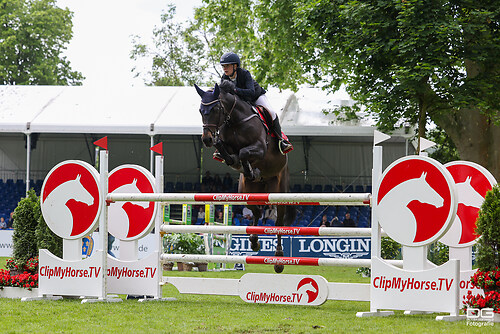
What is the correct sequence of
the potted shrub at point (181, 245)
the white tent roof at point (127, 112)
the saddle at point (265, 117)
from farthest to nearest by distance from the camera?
the white tent roof at point (127, 112), the potted shrub at point (181, 245), the saddle at point (265, 117)

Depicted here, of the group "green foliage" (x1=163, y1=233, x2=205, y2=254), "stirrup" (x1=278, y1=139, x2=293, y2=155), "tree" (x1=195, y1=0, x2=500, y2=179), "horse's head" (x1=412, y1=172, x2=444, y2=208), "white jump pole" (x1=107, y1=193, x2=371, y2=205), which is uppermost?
"tree" (x1=195, y1=0, x2=500, y2=179)

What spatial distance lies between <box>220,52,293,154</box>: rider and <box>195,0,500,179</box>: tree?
5.99 metres

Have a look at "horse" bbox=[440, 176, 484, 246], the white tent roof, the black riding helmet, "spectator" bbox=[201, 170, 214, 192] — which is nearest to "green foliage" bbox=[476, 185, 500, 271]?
"horse" bbox=[440, 176, 484, 246]

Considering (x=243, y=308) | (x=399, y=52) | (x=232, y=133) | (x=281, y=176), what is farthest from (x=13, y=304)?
(x=399, y=52)

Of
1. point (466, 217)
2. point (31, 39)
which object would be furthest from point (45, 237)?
point (31, 39)

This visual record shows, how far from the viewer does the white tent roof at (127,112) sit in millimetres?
17203

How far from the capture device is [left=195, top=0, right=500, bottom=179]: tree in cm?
1273

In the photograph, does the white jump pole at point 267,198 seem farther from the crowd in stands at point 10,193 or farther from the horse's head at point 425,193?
the crowd in stands at point 10,193

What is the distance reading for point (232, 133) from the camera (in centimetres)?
682

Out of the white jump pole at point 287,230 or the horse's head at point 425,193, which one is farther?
the white jump pole at point 287,230

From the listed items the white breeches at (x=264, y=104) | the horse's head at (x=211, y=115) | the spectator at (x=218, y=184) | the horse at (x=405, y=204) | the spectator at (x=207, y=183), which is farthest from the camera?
the spectator at (x=218, y=184)

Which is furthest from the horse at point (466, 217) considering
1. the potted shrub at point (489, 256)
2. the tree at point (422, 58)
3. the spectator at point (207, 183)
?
the spectator at point (207, 183)

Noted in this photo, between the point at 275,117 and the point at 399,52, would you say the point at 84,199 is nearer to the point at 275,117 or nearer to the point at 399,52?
the point at 275,117

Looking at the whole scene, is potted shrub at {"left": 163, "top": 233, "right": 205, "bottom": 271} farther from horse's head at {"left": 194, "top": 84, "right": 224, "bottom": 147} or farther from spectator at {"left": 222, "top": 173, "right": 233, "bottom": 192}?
spectator at {"left": 222, "top": 173, "right": 233, "bottom": 192}
